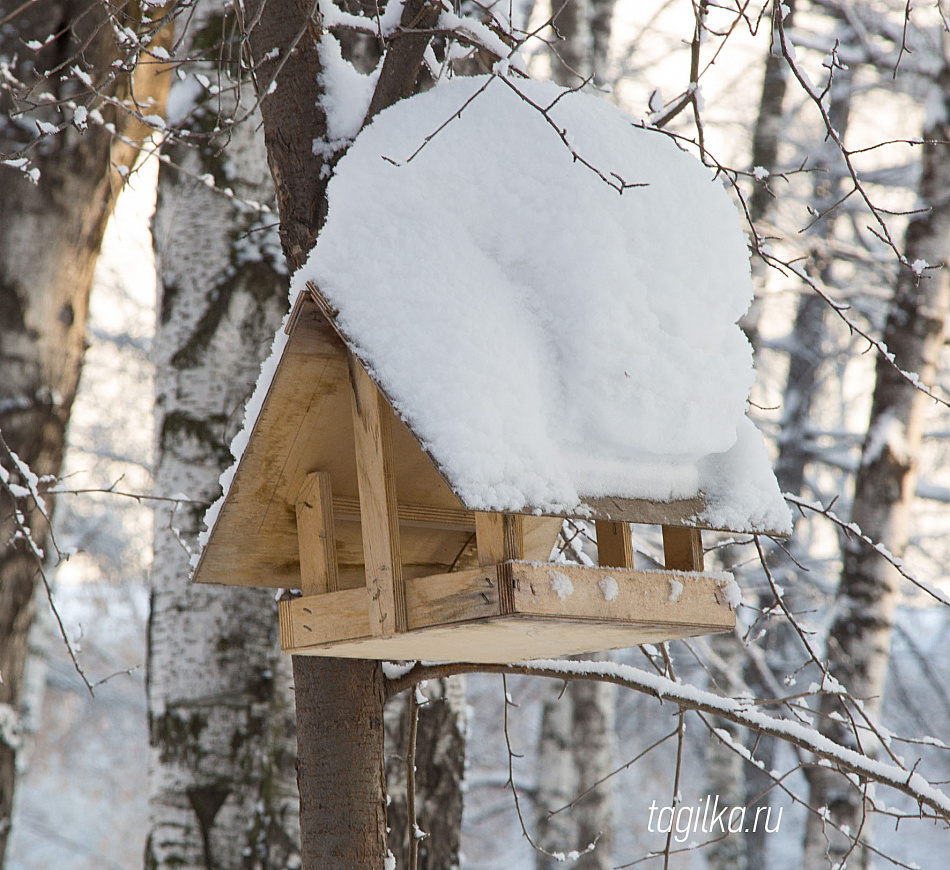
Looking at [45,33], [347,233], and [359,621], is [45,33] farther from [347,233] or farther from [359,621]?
[359,621]

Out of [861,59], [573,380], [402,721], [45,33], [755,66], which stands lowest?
[402,721]

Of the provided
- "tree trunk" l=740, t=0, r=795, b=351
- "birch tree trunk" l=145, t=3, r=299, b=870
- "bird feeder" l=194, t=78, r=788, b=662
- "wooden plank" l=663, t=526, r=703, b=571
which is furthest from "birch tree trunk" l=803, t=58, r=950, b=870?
"bird feeder" l=194, t=78, r=788, b=662

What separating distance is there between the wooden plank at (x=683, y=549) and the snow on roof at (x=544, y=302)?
0.55ft

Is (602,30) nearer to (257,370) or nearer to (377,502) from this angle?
(257,370)

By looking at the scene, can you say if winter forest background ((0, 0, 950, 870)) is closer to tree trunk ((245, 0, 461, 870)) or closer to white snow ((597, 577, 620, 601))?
tree trunk ((245, 0, 461, 870))

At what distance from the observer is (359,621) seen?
135 cm

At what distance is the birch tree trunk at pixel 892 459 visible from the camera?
4.32 metres

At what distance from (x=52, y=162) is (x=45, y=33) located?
37cm

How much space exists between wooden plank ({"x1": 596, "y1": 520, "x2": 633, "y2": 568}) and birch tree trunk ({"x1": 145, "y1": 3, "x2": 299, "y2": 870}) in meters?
0.99

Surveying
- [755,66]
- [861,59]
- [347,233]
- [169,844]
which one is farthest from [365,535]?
[755,66]

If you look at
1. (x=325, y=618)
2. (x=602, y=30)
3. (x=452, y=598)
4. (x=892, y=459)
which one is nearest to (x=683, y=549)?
(x=452, y=598)

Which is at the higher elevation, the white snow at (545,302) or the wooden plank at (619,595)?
the white snow at (545,302)

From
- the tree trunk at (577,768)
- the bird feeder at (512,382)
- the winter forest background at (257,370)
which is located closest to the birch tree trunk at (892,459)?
the winter forest background at (257,370)

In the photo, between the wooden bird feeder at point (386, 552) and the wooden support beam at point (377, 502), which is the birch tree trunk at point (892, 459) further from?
the wooden support beam at point (377, 502)
